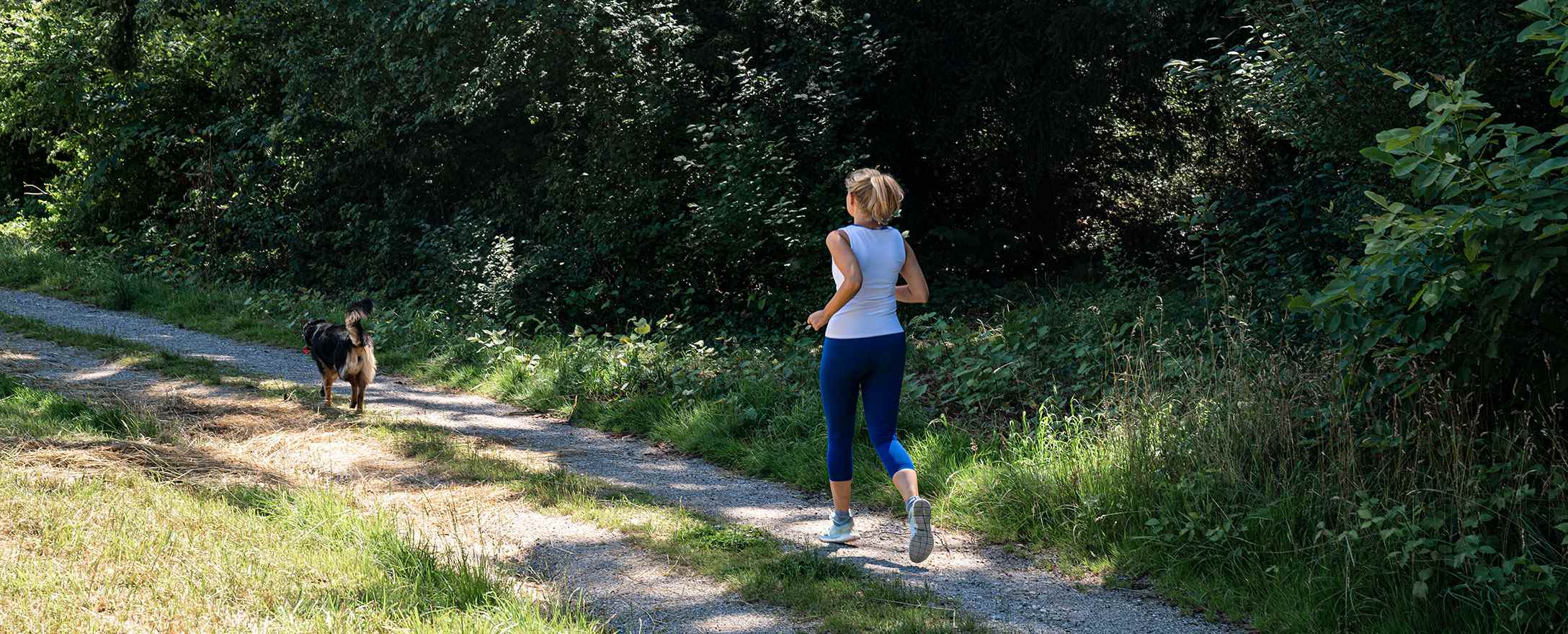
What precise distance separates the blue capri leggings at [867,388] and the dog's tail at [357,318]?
441 centimetres

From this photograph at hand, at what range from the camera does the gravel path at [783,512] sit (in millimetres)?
4664

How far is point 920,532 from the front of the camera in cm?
511

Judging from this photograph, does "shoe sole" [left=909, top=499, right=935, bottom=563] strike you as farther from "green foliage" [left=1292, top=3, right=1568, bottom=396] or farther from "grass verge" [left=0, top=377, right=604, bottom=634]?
"green foliage" [left=1292, top=3, right=1568, bottom=396]

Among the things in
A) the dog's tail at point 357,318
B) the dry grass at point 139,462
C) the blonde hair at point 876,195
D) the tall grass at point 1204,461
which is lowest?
the dry grass at point 139,462

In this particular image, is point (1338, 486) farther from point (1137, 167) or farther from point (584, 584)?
point (1137, 167)

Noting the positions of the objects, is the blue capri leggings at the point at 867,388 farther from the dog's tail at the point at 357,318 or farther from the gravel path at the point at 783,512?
the dog's tail at the point at 357,318

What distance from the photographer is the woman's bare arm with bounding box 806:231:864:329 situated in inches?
199

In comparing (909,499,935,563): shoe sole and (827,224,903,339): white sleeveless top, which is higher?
(827,224,903,339): white sleeveless top

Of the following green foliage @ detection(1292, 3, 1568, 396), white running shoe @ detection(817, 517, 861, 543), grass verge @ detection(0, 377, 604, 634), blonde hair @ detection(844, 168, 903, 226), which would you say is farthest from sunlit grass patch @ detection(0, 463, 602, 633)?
green foliage @ detection(1292, 3, 1568, 396)

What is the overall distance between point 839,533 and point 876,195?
1.69 m

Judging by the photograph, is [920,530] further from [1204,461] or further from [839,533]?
[1204,461]

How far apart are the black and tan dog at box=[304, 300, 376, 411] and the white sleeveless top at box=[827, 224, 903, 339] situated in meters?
4.68

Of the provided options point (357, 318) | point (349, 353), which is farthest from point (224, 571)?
point (349, 353)

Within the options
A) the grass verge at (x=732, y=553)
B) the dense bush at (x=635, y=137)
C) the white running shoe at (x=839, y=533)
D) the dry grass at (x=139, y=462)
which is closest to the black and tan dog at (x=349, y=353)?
the grass verge at (x=732, y=553)
